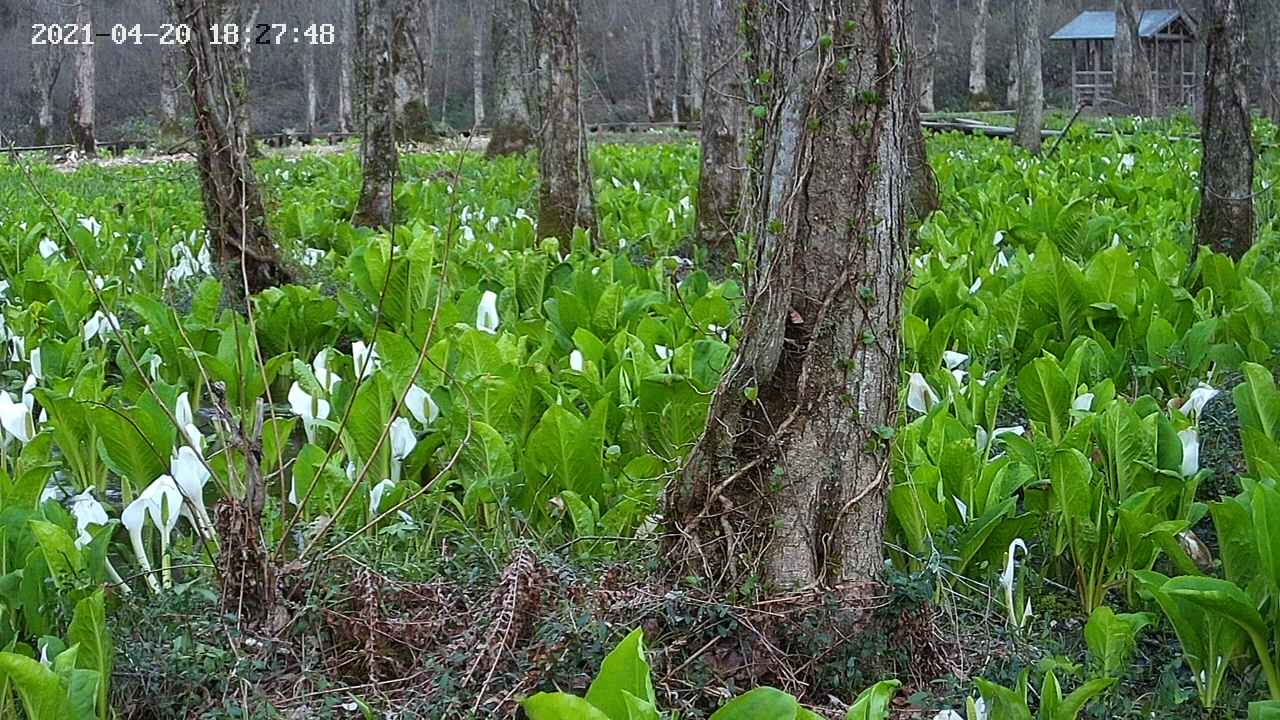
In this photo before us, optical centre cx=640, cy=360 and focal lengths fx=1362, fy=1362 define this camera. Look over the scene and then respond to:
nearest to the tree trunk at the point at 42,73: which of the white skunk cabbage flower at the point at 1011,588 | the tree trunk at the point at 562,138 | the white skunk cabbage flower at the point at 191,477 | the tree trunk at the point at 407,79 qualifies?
the tree trunk at the point at 407,79

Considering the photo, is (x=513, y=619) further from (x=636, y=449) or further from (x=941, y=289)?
(x=941, y=289)

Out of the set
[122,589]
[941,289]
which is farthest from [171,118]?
[122,589]

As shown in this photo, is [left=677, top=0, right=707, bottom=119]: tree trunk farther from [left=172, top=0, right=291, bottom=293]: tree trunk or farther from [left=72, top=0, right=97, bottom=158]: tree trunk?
[left=172, top=0, right=291, bottom=293]: tree trunk

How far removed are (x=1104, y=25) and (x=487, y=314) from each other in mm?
40753

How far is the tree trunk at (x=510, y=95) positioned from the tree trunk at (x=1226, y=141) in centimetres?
1202

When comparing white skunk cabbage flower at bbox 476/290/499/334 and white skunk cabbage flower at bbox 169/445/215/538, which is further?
white skunk cabbage flower at bbox 476/290/499/334

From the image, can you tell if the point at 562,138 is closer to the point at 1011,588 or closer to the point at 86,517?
the point at 86,517

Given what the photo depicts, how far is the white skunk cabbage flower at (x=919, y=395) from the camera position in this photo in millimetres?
4211

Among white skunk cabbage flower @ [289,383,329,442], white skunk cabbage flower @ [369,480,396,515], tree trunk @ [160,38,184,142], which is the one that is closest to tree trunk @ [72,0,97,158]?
tree trunk @ [160,38,184,142]

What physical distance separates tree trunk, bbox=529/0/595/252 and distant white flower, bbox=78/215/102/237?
2741 mm

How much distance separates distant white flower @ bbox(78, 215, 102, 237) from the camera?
8.36 m

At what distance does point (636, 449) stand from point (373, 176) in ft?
21.2

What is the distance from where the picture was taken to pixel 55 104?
4241 centimetres

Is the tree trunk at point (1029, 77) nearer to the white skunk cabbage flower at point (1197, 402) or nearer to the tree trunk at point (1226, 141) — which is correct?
the tree trunk at point (1226, 141)
